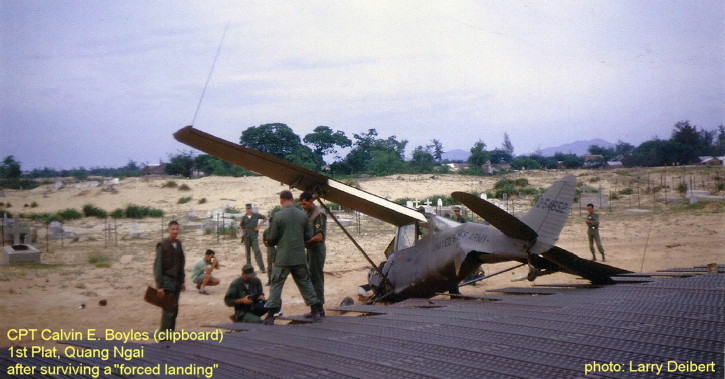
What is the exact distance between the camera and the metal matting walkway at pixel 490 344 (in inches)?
159

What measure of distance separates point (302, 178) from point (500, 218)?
140 inches

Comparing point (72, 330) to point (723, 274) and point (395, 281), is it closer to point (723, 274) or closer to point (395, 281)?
point (395, 281)

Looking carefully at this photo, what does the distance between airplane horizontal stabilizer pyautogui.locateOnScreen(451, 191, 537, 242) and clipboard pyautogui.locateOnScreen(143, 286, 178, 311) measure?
4169 mm

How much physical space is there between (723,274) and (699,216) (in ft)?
83.2

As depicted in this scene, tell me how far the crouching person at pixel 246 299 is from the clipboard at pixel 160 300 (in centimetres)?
120

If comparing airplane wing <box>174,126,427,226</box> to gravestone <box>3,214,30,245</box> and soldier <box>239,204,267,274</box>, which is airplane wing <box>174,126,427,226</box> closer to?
soldier <box>239,204,267,274</box>

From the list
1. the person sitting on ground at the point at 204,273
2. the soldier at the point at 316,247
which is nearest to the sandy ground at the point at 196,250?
the person sitting on ground at the point at 204,273

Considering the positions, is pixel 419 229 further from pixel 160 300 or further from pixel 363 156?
pixel 363 156

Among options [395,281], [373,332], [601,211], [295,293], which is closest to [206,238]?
[295,293]

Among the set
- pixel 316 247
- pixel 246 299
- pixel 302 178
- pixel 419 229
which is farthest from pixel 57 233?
pixel 316 247

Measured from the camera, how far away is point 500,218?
27.6 feet

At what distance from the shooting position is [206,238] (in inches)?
1027

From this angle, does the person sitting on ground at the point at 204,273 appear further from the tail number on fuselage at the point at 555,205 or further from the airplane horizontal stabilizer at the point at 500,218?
the tail number on fuselage at the point at 555,205

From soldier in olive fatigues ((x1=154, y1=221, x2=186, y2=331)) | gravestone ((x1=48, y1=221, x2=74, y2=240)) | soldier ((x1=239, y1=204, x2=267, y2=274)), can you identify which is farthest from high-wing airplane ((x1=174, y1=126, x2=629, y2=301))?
gravestone ((x1=48, y1=221, x2=74, y2=240))
